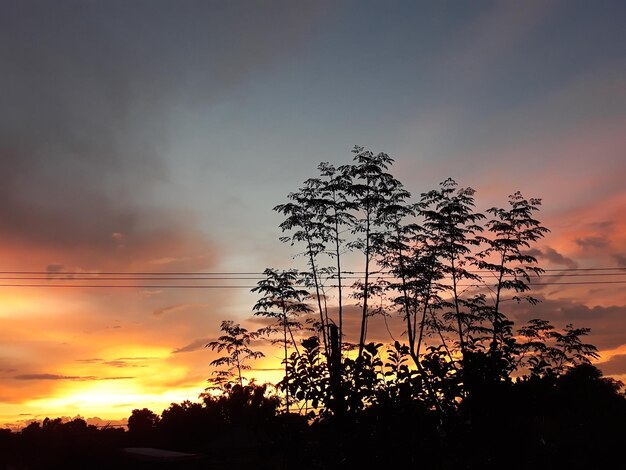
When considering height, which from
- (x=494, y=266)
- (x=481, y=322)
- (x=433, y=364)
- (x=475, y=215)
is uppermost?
(x=475, y=215)

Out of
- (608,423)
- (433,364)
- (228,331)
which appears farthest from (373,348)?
(228,331)

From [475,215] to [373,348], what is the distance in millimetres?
21786

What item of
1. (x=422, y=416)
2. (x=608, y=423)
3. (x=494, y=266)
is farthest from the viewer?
(x=494, y=266)

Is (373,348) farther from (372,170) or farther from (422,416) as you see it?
(372,170)

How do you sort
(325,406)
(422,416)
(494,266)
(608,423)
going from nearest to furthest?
(422,416)
(325,406)
(608,423)
(494,266)

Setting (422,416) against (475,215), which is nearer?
(422,416)

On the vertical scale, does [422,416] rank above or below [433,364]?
below

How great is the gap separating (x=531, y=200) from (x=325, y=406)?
2365cm

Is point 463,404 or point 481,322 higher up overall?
point 481,322

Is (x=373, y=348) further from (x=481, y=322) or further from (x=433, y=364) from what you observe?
(x=481, y=322)

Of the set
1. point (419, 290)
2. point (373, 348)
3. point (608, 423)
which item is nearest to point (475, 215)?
point (419, 290)

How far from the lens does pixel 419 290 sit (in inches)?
1042

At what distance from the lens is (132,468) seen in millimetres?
27594

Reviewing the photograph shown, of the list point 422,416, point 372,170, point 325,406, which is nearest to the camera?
point 422,416
